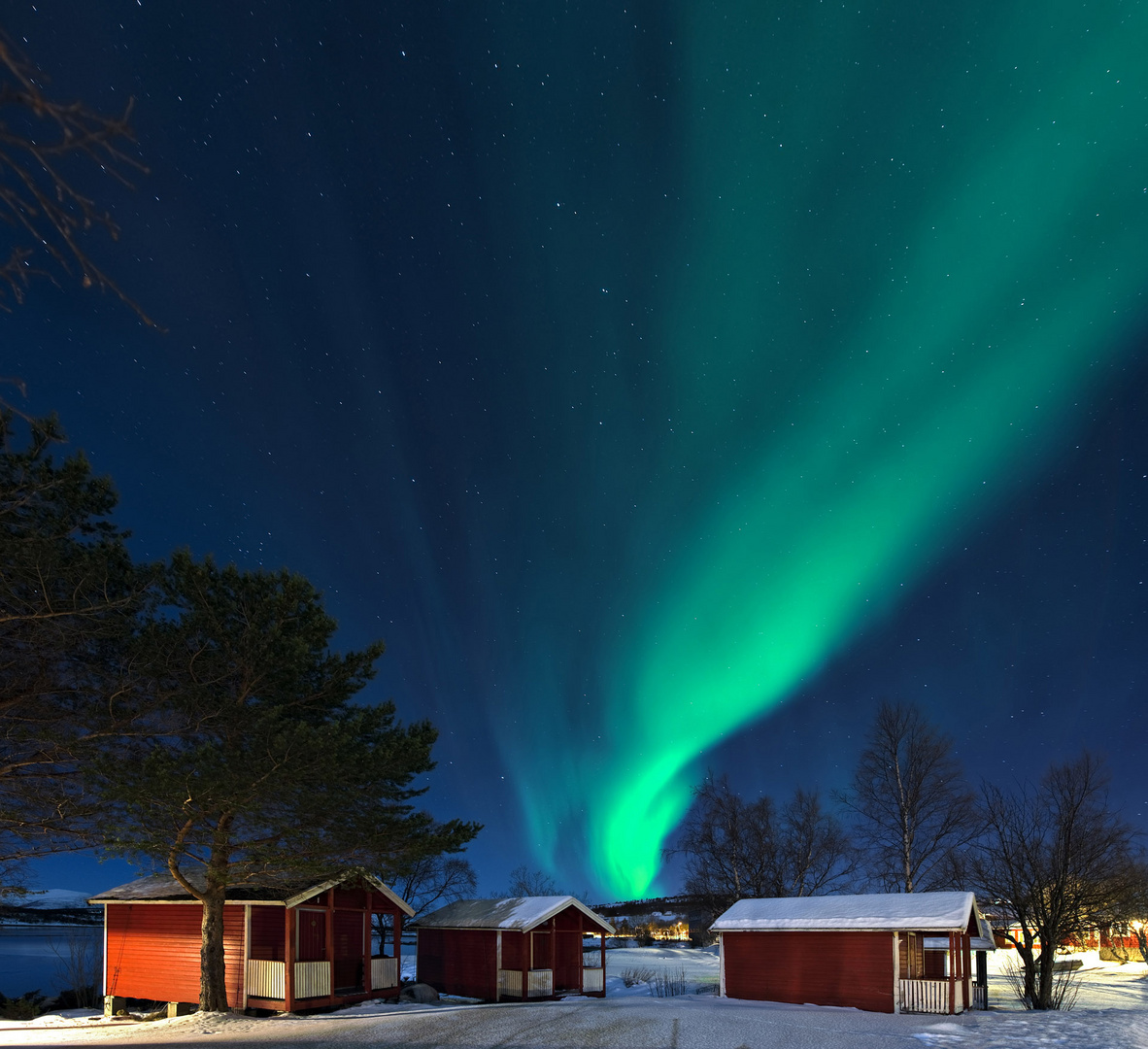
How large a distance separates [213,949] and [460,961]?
11139 mm

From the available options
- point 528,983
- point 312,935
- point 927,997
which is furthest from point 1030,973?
point 312,935

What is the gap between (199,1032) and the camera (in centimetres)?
1914

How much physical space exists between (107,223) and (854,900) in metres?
31.6

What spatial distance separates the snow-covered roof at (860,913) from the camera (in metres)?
25.6

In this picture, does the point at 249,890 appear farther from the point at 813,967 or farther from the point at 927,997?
the point at 927,997

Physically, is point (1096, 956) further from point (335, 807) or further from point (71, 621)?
point (71, 621)

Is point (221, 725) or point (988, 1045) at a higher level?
point (221, 725)

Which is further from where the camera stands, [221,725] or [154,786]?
[221,725]

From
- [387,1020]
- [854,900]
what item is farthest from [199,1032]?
[854,900]

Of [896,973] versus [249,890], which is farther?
[896,973]

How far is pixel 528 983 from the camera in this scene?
1142 inches

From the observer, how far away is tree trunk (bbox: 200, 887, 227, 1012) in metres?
22.1

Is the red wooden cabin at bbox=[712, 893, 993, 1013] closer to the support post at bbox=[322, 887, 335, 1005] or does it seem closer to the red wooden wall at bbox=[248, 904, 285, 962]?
the support post at bbox=[322, 887, 335, 1005]

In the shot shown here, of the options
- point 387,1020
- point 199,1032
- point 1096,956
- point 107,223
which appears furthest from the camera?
point 1096,956
